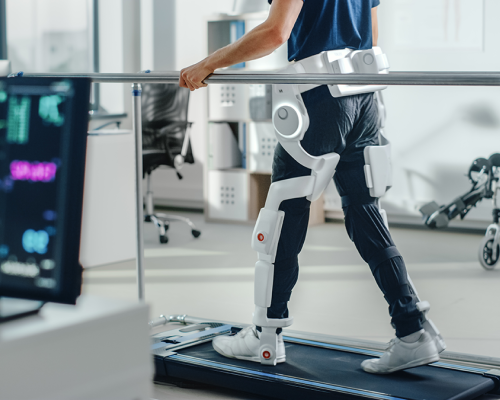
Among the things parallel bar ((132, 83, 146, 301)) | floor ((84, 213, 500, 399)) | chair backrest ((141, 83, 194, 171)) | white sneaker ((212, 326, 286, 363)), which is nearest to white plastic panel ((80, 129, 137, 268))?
floor ((84, 213, 500, 399))

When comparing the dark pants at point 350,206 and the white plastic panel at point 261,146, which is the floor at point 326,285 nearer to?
the dark pants at point 350,206

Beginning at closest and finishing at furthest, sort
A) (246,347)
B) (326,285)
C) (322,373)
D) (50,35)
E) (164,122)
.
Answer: (322,373) < (246,347) < (326,285) < (164,122) < (50,35)

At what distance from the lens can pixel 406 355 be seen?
2.05 metres

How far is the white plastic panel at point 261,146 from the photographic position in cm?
529

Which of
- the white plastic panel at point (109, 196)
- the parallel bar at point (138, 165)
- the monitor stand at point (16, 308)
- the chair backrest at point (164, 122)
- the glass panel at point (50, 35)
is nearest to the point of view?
the monitor stand at point (16, 308)

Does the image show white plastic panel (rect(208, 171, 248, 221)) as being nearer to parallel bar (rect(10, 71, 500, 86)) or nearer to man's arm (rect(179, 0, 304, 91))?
parallel bar (rect(10, 71, 500, 86))

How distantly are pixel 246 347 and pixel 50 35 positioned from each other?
15.9 feet

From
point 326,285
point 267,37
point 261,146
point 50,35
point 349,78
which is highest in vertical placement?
point 50,35

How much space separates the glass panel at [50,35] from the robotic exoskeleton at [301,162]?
4690mm

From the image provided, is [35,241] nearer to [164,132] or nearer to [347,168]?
[347,168]

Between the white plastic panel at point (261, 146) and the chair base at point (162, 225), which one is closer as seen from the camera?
the chair base at point (162, 225)

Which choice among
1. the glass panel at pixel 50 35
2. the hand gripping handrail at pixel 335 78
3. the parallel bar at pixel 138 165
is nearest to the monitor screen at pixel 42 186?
the hand gripping handrail at pixel 335 78

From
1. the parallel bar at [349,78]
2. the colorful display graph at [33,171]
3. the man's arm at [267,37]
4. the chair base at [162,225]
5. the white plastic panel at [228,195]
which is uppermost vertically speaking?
the man's arm at [267,37]

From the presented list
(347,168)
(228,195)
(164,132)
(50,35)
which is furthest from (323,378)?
(50,35)
